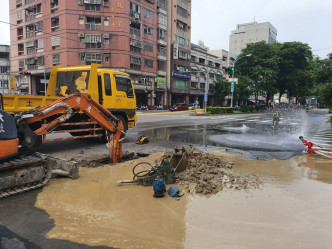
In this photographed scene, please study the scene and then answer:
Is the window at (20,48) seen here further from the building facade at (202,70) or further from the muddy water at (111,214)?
the muddy water at (111,214)

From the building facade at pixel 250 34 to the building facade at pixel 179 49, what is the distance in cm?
5103

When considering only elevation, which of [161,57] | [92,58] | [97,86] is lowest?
[97,86]

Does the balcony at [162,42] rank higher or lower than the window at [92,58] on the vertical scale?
higher

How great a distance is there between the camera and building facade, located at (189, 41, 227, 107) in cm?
6053

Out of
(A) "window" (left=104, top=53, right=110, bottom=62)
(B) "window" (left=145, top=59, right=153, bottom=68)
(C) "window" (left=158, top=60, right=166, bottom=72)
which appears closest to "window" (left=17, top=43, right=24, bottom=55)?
(A) "window" (left=104, top=53, right=110, bottom=62)

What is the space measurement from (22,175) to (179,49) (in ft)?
172

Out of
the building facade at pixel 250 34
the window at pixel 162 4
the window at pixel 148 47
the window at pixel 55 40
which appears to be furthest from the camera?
the building facade at pixel 250 34

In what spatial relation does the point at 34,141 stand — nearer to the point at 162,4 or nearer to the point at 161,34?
the point at 161,34

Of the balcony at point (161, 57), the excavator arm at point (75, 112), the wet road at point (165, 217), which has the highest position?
the balcony at point (161, 57)

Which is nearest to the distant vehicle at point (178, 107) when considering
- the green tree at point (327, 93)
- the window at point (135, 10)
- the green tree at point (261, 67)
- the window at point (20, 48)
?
the green tree at point (261, 67)

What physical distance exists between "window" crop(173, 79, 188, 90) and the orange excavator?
4691 centimetres

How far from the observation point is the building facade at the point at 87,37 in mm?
38906

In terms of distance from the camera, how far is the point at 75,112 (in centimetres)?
692

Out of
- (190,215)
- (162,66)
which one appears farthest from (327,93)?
(162,66)
